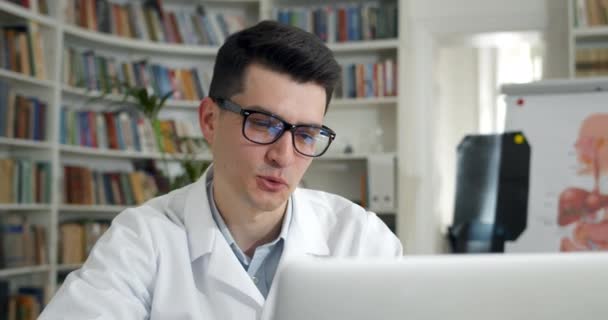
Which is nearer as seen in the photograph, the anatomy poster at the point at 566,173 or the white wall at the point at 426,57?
the anatomy poster at the point at 566,173

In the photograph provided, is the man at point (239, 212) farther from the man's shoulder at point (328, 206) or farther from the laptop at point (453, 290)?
the laptop at point (453, 290)

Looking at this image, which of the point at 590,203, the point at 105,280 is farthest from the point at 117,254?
the point at 590,203

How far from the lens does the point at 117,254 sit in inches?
46.2

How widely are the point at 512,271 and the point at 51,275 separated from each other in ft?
12.9

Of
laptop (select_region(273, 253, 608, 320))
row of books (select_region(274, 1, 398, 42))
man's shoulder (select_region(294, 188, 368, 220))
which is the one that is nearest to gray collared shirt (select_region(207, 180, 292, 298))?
man's shoulder (select_region(294, 188, 368, 220))

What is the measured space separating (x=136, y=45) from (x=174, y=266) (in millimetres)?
3605

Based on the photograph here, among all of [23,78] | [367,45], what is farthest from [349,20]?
[23,78]

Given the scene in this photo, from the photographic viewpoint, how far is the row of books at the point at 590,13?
13.1 ft

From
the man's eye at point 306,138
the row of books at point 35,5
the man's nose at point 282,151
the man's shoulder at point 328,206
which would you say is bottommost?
the man's shoulder at point 328,206

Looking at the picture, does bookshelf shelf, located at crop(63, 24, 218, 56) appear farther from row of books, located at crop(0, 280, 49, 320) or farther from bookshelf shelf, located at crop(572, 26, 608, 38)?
bookshelf shelf, located at crop(572, 26, 608, 38)

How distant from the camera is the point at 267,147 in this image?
122 centimetres

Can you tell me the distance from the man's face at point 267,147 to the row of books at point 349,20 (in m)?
3.32

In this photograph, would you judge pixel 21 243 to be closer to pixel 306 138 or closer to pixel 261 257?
pixel 261 257

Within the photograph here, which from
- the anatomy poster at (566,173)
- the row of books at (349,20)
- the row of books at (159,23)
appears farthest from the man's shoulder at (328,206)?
the row of books at (159,23)
